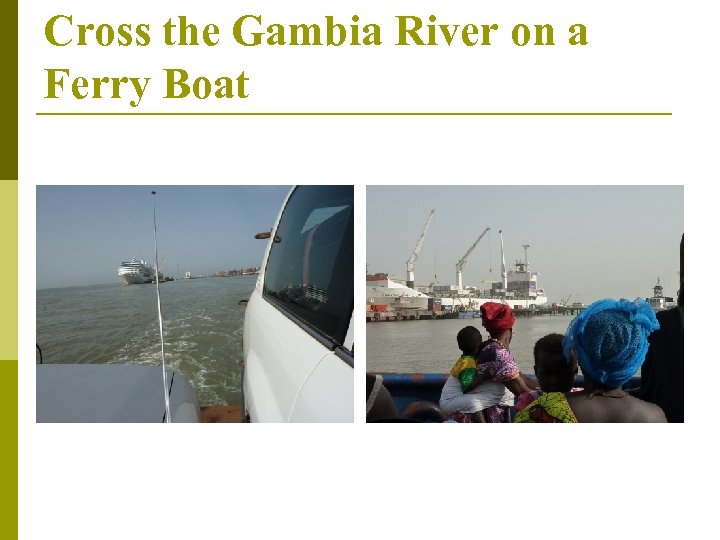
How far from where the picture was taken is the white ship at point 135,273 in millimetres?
3136

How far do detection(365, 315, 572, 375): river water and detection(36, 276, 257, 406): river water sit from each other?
3.85 feet

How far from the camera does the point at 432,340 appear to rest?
314 centimetres

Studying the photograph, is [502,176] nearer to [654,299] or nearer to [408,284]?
[408,284]

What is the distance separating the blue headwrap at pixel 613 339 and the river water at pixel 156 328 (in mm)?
2194

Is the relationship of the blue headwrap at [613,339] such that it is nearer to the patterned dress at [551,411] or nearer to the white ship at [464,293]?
the patterned dress at [551,411]

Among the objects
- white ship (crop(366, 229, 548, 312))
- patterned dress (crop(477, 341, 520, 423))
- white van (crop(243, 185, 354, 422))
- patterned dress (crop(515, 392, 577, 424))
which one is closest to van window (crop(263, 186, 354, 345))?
white van (crop(243, 185, 354, 422))

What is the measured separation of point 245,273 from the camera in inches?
141

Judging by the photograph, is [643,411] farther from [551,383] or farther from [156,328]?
[156,328]

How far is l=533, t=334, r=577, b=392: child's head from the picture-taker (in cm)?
222

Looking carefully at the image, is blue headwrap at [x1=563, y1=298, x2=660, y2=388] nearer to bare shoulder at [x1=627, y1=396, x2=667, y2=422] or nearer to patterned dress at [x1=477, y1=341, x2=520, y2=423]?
bare shoulder at [x1=627, y1=396, x2=667, y2=422]

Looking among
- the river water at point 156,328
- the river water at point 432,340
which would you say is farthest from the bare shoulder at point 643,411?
the river water at point 156,328

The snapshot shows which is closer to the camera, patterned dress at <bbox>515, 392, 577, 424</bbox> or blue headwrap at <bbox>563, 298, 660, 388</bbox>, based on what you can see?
blue headwrap at <bbox>563, 298, 660, 388</bbox>
